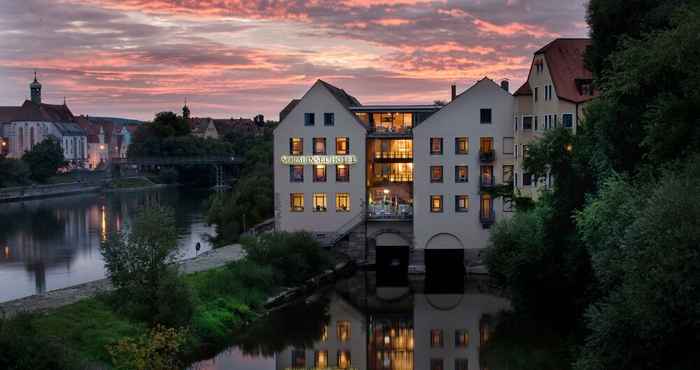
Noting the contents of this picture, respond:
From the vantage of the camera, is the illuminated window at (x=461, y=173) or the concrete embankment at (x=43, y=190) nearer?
the illuminated window at (x=461, y=173)

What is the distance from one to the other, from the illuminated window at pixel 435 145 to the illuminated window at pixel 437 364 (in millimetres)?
19073

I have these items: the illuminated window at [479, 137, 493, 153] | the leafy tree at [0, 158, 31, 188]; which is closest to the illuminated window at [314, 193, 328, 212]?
the illuminated window at [479, 137, 493, 153]

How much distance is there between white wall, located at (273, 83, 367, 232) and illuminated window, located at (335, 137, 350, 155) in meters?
0.18

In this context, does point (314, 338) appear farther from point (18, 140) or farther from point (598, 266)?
point (18, 140)

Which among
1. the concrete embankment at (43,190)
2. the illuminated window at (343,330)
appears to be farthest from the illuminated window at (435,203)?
the concrete embankment at (43,190)

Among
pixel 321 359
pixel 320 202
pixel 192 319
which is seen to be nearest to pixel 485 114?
pixel 320 202

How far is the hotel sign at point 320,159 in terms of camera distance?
→ 4897cm

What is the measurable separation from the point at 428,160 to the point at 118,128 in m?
152

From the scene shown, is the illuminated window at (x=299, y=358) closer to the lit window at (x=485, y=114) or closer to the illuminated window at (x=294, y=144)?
the illuminated window at (x=294, y=144)

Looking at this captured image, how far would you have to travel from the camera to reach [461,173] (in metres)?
48.0

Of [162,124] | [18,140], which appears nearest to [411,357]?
[162,124]

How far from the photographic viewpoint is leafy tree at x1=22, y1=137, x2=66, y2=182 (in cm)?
11481

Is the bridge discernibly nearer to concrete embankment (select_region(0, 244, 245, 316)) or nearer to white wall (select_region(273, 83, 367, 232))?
white wall (select_region(273, 83, 367, 232))

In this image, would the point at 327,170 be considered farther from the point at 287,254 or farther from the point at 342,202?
the point at 287,254
